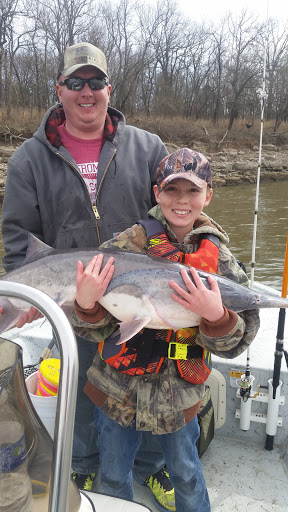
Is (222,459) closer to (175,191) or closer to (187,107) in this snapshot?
(175,191)

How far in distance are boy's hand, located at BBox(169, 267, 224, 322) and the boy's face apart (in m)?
0.43

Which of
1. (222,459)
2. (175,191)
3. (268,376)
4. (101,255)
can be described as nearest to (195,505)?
(222,459)

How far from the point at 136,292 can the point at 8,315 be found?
0.74 meters

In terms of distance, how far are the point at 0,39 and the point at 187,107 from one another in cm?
2073

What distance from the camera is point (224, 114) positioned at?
46.5 meters

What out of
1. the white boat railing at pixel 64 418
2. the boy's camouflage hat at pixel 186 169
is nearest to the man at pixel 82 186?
the boy's camouflage hat at pixel 186 169

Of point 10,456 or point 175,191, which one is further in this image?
point 175,191

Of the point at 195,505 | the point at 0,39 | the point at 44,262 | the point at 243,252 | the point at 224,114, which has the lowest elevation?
the point at 243,252

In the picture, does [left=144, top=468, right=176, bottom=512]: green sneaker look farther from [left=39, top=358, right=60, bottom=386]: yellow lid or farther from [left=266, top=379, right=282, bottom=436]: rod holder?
[left=39, top=358, right=60, bottom=386]: yellow lid

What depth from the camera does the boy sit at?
2195mm

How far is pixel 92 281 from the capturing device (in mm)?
2117

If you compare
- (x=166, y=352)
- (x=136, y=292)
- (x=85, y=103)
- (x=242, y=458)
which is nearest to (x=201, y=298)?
(x=136, y=292)

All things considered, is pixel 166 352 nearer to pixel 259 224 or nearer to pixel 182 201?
pixel 182 201

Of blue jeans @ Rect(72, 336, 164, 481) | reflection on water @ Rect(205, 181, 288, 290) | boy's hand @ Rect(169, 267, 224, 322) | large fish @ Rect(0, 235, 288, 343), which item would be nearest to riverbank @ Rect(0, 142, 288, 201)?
reflection on water @ Rect(205, 181, 288, 290)
